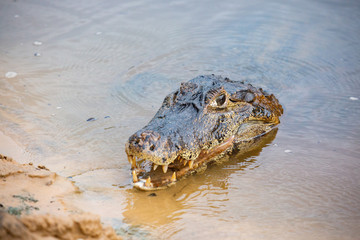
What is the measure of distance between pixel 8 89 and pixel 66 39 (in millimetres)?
2190

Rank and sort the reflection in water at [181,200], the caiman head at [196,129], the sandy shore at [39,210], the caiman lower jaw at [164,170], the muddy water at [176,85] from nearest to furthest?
the sandy shore at [39,210] < the reflection in water at [181,200] < the muddy water at [176,85] < the caiman head at [196,129] < the caiman lower jaw at [164,170]

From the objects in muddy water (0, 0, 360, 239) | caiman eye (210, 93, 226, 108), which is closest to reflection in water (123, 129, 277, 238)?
muddy water (0, 0, 360, 239)

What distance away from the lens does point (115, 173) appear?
4.26 meters

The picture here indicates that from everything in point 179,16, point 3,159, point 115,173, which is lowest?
point 115,173

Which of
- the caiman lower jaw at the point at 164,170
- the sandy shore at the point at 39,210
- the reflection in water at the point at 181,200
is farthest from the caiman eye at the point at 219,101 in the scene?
the sandy shore at the point at 39,210

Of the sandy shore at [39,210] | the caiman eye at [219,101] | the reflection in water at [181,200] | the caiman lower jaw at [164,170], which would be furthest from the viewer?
the caiman eye at [219,101]

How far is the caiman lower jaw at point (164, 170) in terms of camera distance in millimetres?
3877

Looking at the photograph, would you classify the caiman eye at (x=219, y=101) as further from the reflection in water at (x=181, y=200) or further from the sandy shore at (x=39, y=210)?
the sandy shore at (x=39, y=210)

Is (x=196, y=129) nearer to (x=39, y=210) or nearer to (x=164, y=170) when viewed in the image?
(x=164, y=170)

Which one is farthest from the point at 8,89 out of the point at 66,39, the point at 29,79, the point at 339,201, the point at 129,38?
the point at 339,201

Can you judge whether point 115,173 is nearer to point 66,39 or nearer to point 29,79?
point 29,79

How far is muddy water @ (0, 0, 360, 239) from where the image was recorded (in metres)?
3.64

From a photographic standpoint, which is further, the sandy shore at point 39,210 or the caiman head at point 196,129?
the caiman head at point 196,129

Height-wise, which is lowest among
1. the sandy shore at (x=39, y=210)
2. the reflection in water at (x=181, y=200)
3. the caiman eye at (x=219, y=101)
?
the reflection in water at (x=181, y=200)
